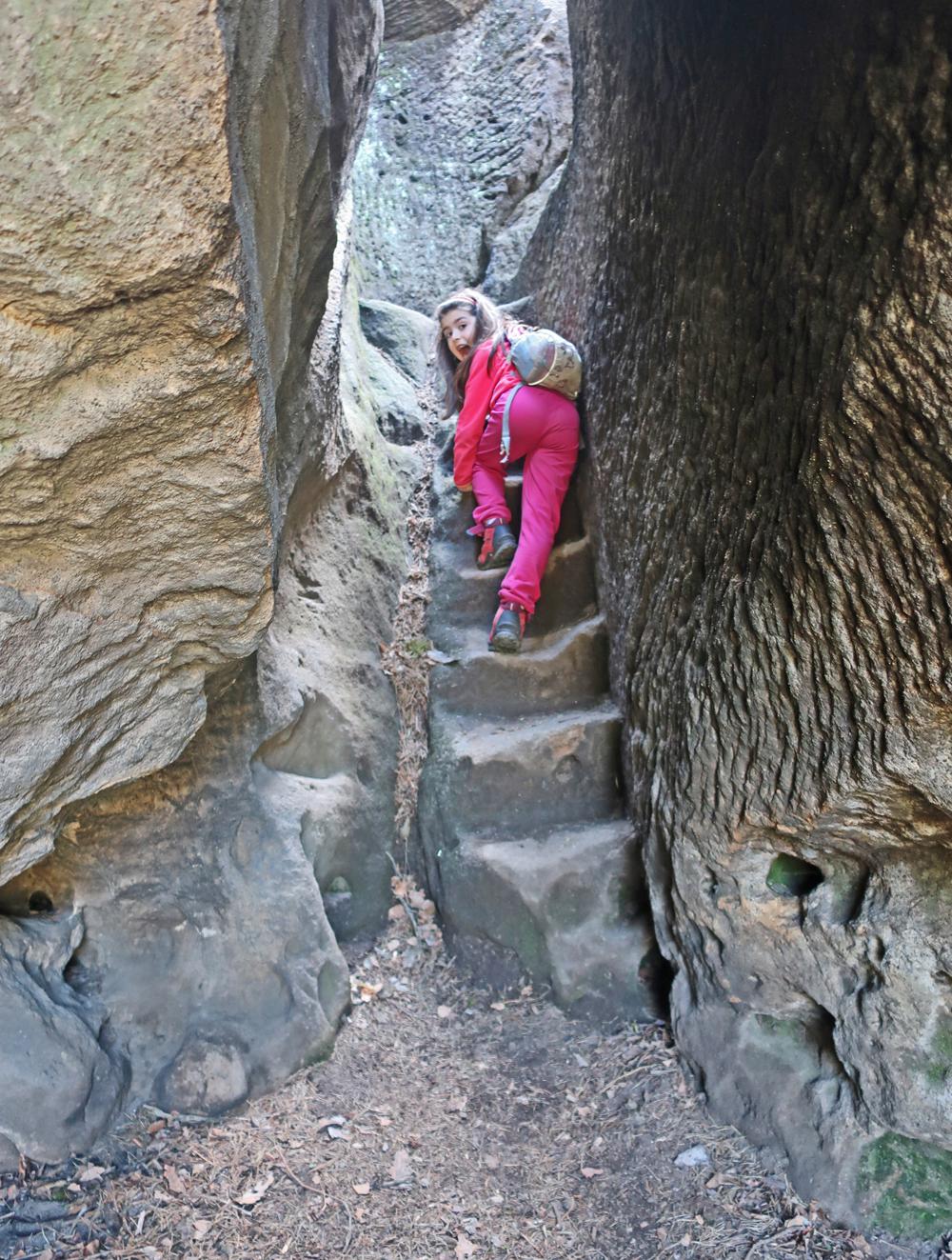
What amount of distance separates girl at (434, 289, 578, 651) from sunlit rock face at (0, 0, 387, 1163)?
29.7 inches

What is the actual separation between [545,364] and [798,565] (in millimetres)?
2008

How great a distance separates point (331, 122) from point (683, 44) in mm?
927

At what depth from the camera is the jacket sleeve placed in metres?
3.87

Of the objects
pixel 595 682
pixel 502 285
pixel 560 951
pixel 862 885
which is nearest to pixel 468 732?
pixel 595 682

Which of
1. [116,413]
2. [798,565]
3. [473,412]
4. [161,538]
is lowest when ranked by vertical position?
[473,412]

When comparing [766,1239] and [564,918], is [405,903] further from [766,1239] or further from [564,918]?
[766,1239]

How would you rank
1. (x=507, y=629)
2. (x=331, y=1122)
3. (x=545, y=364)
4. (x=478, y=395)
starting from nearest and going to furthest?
(x=331, y=1122)
(x=507, y=629)
(x=545, y=364)
(x=478, y=395)

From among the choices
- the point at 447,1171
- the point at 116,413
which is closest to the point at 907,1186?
the point at 447,1171

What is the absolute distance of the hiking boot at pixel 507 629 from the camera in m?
3.45

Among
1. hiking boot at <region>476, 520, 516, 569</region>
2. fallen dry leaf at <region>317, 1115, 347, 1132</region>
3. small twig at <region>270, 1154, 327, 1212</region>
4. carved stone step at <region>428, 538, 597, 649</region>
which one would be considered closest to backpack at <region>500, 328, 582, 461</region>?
hiking boot at <region>476, 520, 516, 569</region>

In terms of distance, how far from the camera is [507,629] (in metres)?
3.46

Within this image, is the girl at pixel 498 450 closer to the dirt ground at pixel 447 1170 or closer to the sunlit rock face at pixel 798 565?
the sunlit rock face at pixel 798 565

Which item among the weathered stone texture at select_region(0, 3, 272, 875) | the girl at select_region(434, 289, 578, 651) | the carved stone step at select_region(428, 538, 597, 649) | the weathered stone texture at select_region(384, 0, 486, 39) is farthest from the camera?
the weathered stone texture at select_region(384, 0, 486, 39)

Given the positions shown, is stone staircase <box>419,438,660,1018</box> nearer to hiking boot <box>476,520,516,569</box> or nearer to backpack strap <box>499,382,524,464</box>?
hiking boot <box>476,520,516,569</box>
